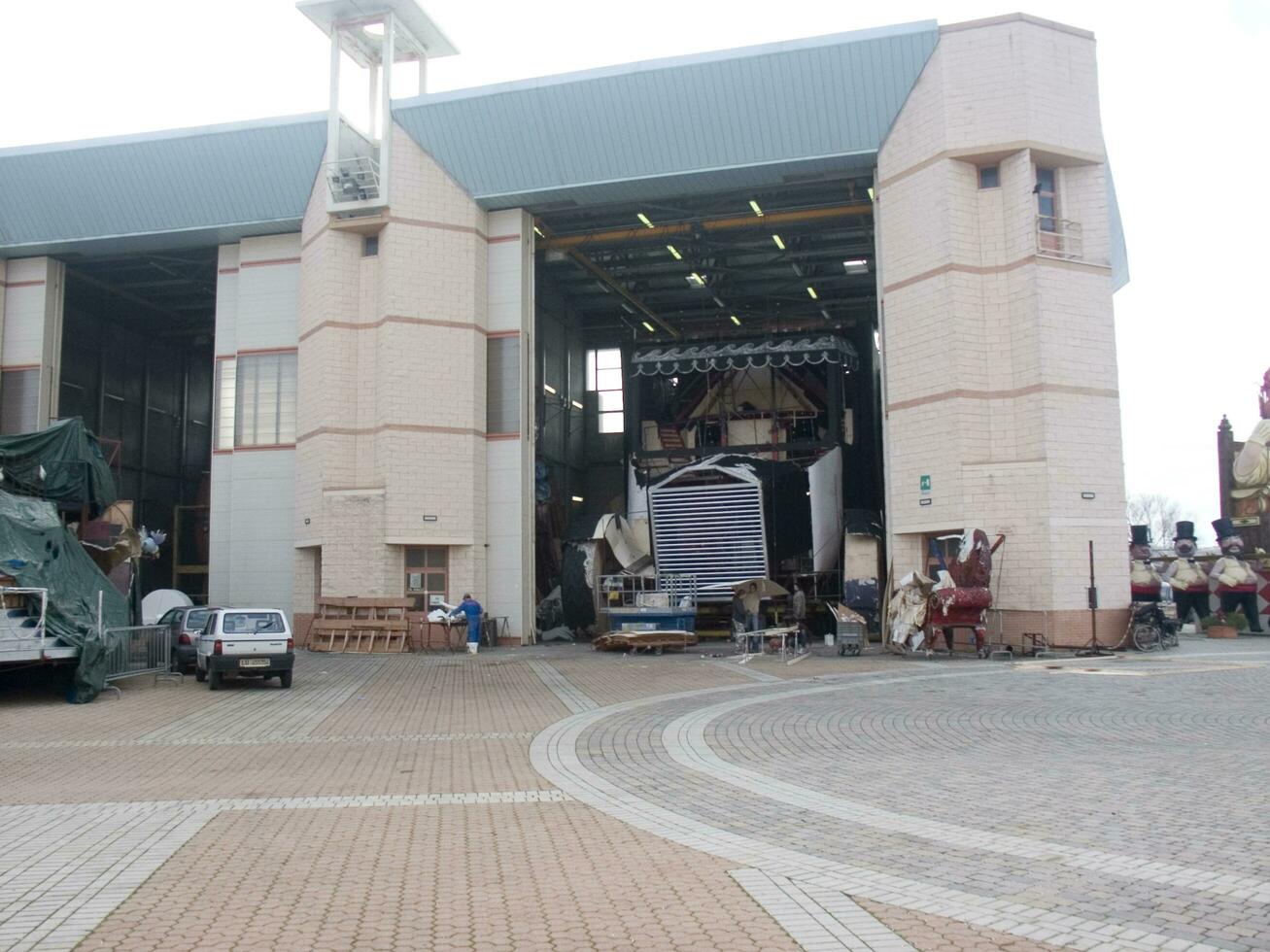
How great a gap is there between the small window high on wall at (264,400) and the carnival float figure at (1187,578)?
84.9ft

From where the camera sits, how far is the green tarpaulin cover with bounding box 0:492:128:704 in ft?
59.6

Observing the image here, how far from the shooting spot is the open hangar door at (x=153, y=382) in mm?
39094

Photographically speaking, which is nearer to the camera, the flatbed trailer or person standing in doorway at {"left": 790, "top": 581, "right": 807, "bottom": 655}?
person standing in doorway at {"left": 790, "top": 581, "right": 807, "bottom": 655}

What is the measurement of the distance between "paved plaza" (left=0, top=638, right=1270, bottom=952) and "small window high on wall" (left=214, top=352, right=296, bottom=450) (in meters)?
17.5

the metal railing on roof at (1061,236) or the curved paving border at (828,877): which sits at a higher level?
the metal railing on roof at (1061,236)

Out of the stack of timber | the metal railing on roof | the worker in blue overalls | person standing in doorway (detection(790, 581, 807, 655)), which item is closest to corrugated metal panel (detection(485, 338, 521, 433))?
the worker in blue overalls

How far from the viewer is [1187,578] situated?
106 feet

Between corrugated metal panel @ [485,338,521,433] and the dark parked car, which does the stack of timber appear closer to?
corrugated metal panel @ [485,338,521,433]

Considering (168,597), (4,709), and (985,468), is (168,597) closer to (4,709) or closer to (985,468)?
(4,709)

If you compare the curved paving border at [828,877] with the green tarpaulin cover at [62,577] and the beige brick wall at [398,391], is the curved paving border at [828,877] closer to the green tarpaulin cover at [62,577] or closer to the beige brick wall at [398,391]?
the green tarpaulin cover at [62,577]

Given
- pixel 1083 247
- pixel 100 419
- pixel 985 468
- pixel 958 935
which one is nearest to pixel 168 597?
pixel 100 419

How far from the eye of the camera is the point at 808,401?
3509 cm

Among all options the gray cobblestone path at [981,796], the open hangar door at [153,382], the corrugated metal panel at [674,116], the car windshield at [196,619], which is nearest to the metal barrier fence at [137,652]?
the car windshield at [196,619]

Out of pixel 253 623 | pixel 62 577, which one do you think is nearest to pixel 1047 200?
pixel 253 623
